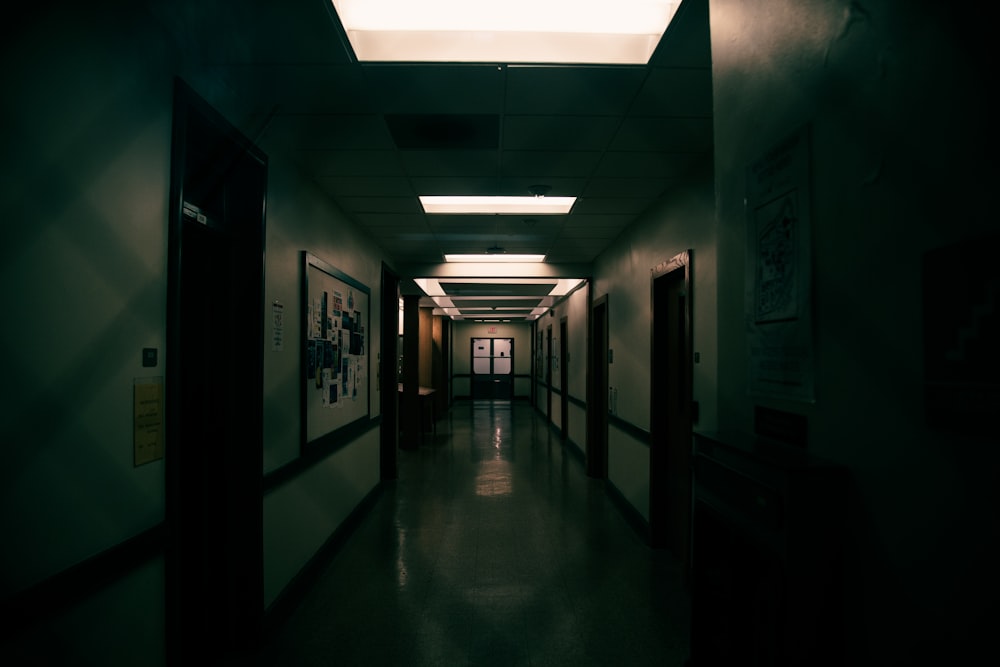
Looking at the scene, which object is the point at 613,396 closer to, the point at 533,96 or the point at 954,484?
the point at 533,96

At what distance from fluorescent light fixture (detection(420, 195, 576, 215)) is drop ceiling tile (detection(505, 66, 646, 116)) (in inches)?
67.3

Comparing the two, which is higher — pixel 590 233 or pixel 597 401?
pixel 590 233

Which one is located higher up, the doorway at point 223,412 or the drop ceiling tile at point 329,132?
the drop ceiling tile at point 329,132

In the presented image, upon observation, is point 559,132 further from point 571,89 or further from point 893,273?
point 893,273

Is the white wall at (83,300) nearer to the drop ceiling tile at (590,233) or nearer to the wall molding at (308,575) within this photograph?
the wall molding at (308,575)

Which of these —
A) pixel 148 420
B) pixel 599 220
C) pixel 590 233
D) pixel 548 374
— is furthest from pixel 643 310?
pixel 548 374

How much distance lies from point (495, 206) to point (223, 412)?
263 centimetres

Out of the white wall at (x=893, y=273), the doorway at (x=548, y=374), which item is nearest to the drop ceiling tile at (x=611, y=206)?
the white wall at (x=893, y=273)

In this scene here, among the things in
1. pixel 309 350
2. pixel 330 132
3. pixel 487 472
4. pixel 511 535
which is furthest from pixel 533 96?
pixel 487 472

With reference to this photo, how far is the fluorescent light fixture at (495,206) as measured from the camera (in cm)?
425

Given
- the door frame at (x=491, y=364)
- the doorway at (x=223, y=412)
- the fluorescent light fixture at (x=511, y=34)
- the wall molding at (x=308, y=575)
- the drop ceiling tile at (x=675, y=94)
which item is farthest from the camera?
the door frame at (x=491, y=364)

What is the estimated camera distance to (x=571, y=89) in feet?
7.59

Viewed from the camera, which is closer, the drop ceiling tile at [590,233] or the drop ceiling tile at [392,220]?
the drop ceiling tile at [392,220]

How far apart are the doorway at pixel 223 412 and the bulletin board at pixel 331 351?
592mm
